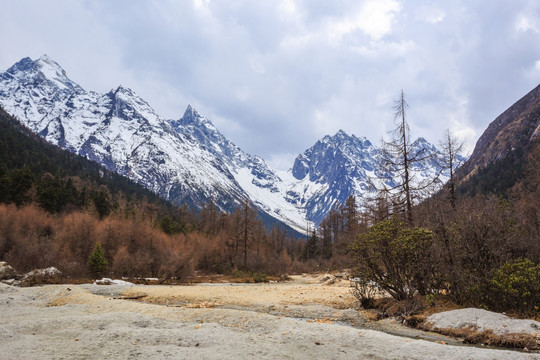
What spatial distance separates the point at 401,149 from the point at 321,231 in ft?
236

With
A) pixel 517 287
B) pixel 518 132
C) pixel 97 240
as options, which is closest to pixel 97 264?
pixel 97 240

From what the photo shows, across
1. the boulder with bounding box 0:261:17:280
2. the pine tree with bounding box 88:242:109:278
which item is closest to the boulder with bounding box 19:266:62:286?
the boulder with bounding box 0:261:17:280

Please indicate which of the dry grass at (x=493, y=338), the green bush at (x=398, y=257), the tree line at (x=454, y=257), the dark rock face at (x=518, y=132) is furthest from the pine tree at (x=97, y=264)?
the dark rock face at (x=518, y=132)

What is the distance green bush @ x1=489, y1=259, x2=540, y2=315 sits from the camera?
39.9 feet

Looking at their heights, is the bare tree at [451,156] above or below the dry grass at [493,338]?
above

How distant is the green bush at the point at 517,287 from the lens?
12.2 m

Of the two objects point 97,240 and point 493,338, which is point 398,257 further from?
point 97,240

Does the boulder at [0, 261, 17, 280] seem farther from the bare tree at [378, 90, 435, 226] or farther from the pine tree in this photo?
the bare tree at [378, 90, 435, 226]

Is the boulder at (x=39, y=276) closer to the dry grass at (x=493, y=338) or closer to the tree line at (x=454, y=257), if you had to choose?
the tree line at (x=454, y=257)

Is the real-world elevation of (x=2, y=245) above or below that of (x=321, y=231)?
below

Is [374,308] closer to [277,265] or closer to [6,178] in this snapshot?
[277,265]

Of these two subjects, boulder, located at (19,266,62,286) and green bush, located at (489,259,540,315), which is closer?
green bush, located at (489,259,540,315)

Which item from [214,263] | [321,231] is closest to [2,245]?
[214,263]

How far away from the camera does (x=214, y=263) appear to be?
55969 mm
